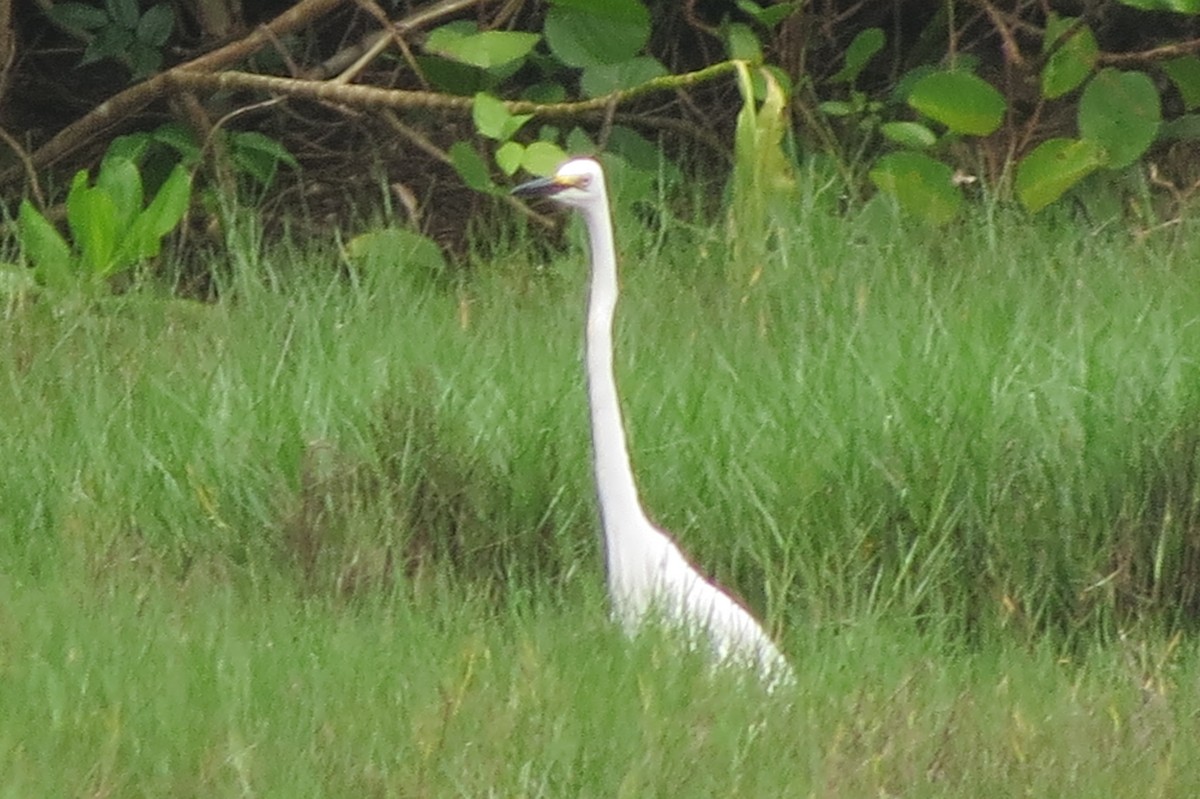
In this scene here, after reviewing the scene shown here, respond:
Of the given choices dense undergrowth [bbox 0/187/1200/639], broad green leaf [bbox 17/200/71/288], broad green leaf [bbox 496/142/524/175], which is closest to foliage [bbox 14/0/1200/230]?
broad green leaf [bbox 496/142/524/175]

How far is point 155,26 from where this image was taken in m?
5.40

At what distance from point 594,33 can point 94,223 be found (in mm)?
1130

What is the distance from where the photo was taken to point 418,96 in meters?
4.88

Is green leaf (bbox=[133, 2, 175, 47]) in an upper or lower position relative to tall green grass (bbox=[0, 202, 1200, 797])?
upper

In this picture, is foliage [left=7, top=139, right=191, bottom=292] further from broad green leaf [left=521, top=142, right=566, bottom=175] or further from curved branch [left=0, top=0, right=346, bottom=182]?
broad green leaf [left=521, top=142, right=566, bottom=175]

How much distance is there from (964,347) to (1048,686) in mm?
908

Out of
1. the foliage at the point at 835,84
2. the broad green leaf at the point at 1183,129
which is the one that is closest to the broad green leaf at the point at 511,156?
the foliage at the point at 835,84

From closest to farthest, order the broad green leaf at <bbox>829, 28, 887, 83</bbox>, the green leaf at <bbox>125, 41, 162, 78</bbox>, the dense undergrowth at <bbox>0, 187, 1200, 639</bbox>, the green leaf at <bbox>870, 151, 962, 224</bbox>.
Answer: the dense undergrowth at <bbox>0, 187, 1200, 639</bbox> → the green leaf at <bbox>870, 151, 962, 224</bbox> → the broad green leaf at <bbox>829, 28, 887, 83</bbox> → the green leaf at <bbox>125, 41, 162, 78</bbox>

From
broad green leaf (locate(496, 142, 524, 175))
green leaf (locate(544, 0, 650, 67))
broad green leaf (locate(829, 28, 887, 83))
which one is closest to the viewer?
broad green leaf (locate(496, 142, 524, 175))

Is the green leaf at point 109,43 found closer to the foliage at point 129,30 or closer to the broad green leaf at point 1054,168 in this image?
the foliage at point 129,30

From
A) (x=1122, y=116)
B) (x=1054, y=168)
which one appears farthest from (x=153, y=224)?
(x=1122, y=116)

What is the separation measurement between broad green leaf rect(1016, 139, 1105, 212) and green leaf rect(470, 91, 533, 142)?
3.37 ft

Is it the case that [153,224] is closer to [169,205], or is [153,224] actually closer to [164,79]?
[169,205]

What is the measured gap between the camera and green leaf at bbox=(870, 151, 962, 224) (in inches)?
183
